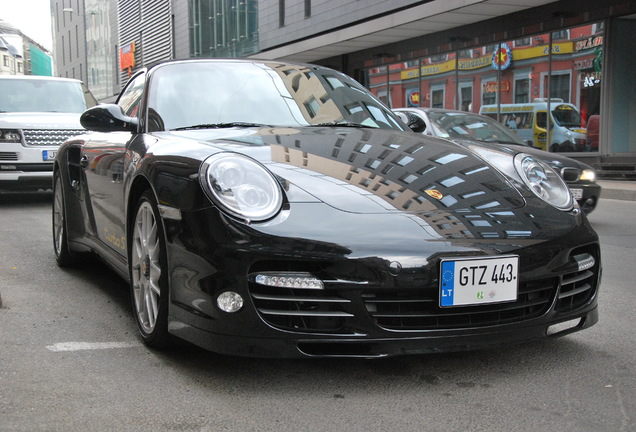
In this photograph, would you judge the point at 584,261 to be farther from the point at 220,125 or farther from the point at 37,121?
the point at 37,121

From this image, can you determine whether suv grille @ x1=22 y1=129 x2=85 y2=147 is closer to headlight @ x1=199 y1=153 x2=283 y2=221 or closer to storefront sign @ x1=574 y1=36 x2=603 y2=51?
headlight @ x1=199 y1=153 x2=283 y2=221

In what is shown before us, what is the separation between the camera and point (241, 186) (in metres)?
2.74

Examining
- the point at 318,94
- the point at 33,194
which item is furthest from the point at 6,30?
the point at 318,94

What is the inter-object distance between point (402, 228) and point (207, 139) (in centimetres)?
104

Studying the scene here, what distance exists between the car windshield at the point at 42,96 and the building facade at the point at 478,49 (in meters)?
9.03

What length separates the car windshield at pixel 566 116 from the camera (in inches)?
619

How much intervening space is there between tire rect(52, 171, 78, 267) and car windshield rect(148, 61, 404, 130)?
1.59 metres

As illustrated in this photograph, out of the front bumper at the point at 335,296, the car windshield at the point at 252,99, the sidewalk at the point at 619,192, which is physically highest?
the car windshield at the point at 252,99

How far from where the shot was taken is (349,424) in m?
2.34

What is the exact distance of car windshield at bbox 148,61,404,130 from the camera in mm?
3676

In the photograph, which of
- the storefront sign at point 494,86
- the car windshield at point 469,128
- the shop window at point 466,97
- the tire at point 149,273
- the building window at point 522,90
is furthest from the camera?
the shop window at point 466,97

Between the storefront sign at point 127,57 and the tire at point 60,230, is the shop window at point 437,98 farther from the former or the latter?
the storefront sign at point 127,57

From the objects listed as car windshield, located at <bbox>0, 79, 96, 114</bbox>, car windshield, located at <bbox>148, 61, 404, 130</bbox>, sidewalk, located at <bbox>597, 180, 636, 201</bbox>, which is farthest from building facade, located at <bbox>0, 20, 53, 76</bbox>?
car windshield, located at <bbox>148, 61, 404, 130</bbox>

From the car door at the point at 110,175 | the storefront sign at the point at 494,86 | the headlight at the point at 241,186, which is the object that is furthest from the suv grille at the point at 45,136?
the storefront sign at the point at 494,86
